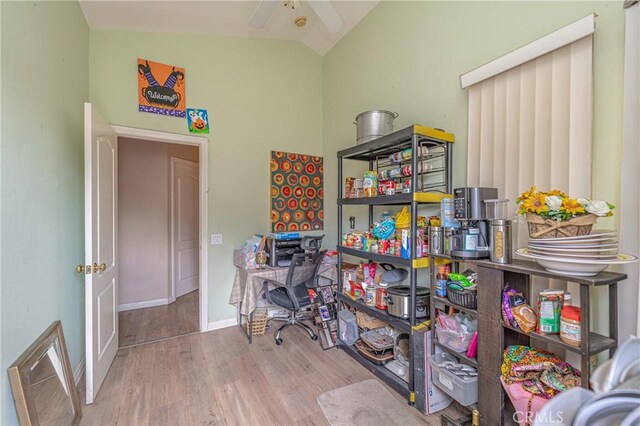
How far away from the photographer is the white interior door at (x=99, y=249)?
182 cm

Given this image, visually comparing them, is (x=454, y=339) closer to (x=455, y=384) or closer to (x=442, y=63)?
(x=455, y=384)

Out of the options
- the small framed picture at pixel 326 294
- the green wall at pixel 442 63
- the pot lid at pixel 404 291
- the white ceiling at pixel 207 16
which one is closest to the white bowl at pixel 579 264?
the green wall at pixel 442 63

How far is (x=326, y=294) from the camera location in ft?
9.36

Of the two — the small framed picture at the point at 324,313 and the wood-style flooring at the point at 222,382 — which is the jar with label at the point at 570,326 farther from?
the small framed picture at the point at 324,313

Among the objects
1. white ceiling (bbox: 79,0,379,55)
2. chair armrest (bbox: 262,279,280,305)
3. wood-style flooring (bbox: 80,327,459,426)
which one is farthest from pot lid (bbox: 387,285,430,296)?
white ceiling (bbox: 79,0,379,55)

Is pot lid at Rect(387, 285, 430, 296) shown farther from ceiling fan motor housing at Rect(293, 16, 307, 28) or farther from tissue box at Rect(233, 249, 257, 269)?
ceiling fan motor housing at Rect(293, 16, 307, 28)

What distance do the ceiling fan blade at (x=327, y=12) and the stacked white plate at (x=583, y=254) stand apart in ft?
6.87

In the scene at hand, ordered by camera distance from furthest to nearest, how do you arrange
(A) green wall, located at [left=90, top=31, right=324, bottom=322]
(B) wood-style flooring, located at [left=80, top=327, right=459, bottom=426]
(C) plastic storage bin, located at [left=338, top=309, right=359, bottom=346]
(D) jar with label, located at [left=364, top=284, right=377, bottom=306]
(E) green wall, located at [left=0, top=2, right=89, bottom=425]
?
(A) green wall, located at [left=90, top=31, right=324, bottom=322] → (C) plastic storage bin, located at [left=338, top=309, right=359, bottom=346] → (D) jar with label, located at [left=364, top=284, right=377, bottom=306] → (B) wood-style flooring, located at [left=80, top=327, right=459, bottom=426] → (E) green wall, located at [left=0, top=2, right=89, bottom=425]

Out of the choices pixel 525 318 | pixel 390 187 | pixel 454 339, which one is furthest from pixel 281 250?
pixel 525 318

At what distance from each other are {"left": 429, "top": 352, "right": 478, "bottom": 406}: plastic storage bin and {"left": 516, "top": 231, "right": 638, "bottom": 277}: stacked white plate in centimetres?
79

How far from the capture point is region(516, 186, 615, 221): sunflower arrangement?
1.12m

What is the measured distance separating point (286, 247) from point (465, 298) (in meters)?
1.87

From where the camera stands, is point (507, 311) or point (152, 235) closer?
point (507, 311)

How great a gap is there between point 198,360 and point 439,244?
224 cm
